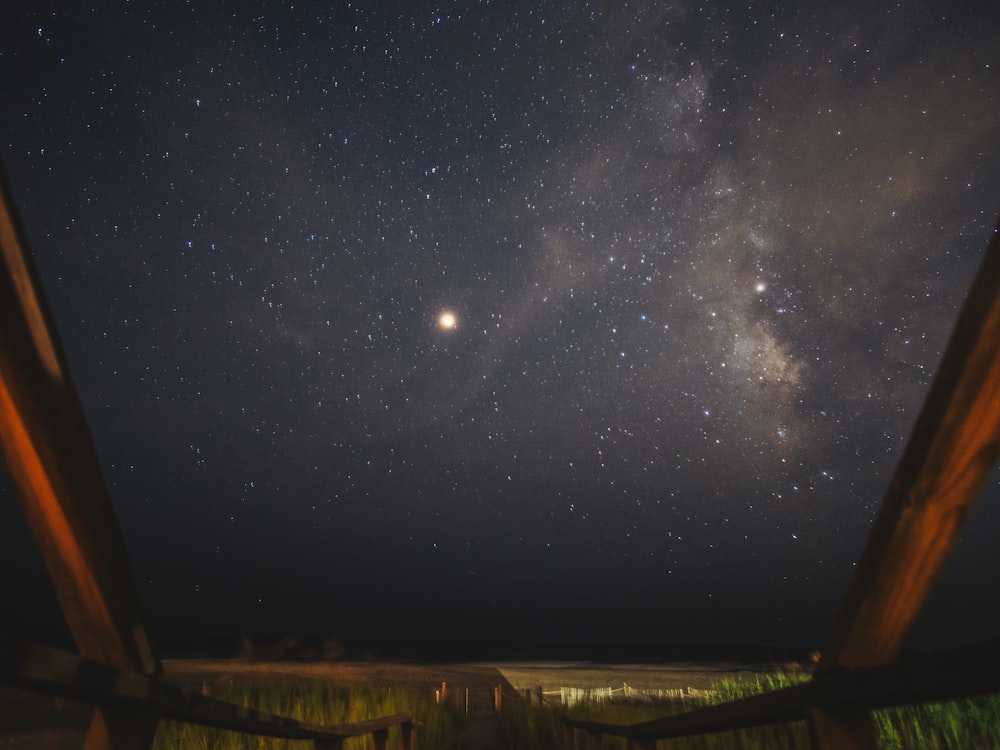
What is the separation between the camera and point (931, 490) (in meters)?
1.14

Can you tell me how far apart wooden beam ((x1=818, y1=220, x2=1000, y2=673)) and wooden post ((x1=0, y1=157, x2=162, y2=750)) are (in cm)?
161

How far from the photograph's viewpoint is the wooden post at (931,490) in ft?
3.39

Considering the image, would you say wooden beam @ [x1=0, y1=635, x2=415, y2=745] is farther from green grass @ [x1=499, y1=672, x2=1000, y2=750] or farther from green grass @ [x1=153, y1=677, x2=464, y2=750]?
green grass @ [x1=499, y1=672, x2=1000, y2=750]

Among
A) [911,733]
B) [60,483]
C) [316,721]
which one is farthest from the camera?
[316,721]

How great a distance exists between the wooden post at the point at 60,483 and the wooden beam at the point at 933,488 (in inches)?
63.5

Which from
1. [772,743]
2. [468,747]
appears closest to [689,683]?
[468,747]

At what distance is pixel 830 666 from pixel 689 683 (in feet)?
91.3

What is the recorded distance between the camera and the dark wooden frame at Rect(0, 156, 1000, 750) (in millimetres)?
972

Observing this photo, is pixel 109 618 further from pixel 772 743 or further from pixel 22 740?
pixel 22 740

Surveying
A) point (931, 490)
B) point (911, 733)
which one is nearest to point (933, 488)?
point (931, 490)

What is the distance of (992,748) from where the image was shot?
15.3 feet

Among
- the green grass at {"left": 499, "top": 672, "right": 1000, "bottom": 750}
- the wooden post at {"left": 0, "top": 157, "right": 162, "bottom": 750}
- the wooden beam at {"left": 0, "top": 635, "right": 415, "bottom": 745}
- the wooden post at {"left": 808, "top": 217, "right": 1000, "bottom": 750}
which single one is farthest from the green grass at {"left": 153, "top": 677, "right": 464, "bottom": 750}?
the wooden post at {"left": 808, "top": 217, "right": 1000, "bottom": 750}

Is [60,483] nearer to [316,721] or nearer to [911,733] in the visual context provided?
[911,733]

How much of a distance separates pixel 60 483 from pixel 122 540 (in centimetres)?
18
